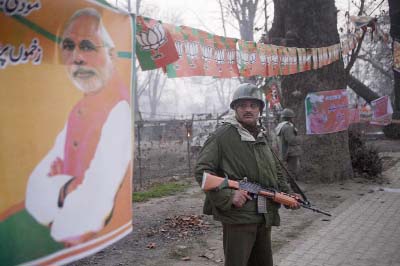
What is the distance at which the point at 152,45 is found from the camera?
389cm

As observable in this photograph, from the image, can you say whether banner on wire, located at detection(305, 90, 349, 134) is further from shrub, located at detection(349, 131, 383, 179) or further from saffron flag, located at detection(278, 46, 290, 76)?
saffron flag, located at detection(278, 46, 290, 76)

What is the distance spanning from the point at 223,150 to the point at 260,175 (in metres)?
0.35

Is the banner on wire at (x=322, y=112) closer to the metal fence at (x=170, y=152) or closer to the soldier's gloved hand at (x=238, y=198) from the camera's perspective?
the metal fence at (x=170, y=152)

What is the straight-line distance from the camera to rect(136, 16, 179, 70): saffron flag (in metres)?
3.80

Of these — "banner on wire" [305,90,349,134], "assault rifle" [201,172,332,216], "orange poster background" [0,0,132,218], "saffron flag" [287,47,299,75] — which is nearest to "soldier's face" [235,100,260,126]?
"assault rifle" [201,172,332,216]

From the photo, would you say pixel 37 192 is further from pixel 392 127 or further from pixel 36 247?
pixel 392 127

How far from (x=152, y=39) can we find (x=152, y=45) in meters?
0.06

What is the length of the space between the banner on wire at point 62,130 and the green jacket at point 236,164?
1.05 metres

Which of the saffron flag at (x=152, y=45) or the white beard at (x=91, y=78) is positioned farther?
the saffron flag at (x=152, y=45)

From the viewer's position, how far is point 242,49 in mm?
6340

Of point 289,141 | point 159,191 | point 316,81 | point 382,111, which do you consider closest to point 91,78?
point 289,141

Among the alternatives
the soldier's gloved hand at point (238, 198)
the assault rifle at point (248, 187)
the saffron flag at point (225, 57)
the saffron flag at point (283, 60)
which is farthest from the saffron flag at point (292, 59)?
the soldier's gloved hand at point (238, 198)

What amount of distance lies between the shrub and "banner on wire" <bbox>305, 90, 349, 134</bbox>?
1.46 metres

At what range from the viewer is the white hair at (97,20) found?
2.11 m
